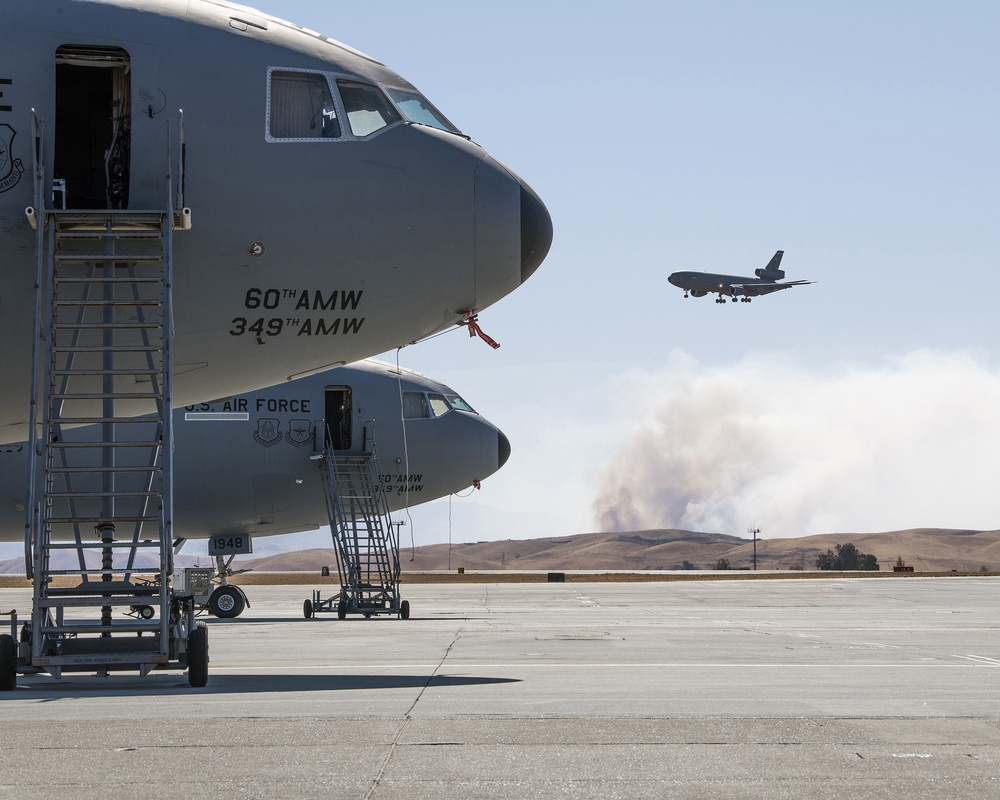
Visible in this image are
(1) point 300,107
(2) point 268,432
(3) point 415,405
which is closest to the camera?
(1) point 300,107

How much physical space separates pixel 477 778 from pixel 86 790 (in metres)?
2.08

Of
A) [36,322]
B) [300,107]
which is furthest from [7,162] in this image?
[300,107]

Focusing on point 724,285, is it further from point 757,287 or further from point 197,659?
point 197,659

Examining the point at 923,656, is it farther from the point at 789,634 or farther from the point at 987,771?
the point at 987,771

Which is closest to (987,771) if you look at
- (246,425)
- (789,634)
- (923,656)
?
(923,656)

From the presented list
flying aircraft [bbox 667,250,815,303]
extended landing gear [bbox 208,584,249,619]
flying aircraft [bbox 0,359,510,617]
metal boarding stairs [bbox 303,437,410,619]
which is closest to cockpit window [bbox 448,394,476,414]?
flying aircraft [bbox 0,359,510,617]

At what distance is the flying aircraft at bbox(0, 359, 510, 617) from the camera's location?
92.4 ft

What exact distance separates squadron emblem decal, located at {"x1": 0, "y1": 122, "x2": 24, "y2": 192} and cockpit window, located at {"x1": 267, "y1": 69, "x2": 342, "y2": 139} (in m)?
2.49

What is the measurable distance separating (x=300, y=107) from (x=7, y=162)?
9.84ft

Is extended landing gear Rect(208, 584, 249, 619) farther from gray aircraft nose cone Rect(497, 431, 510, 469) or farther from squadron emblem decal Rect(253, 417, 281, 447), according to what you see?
gray aircraft nose cone Rect(497, 431, 510, 469)

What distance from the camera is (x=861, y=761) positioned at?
7230 mm

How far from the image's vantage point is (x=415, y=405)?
3111cm

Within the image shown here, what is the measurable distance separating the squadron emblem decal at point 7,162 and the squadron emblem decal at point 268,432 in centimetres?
1701

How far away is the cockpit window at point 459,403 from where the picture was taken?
31.8 meters
